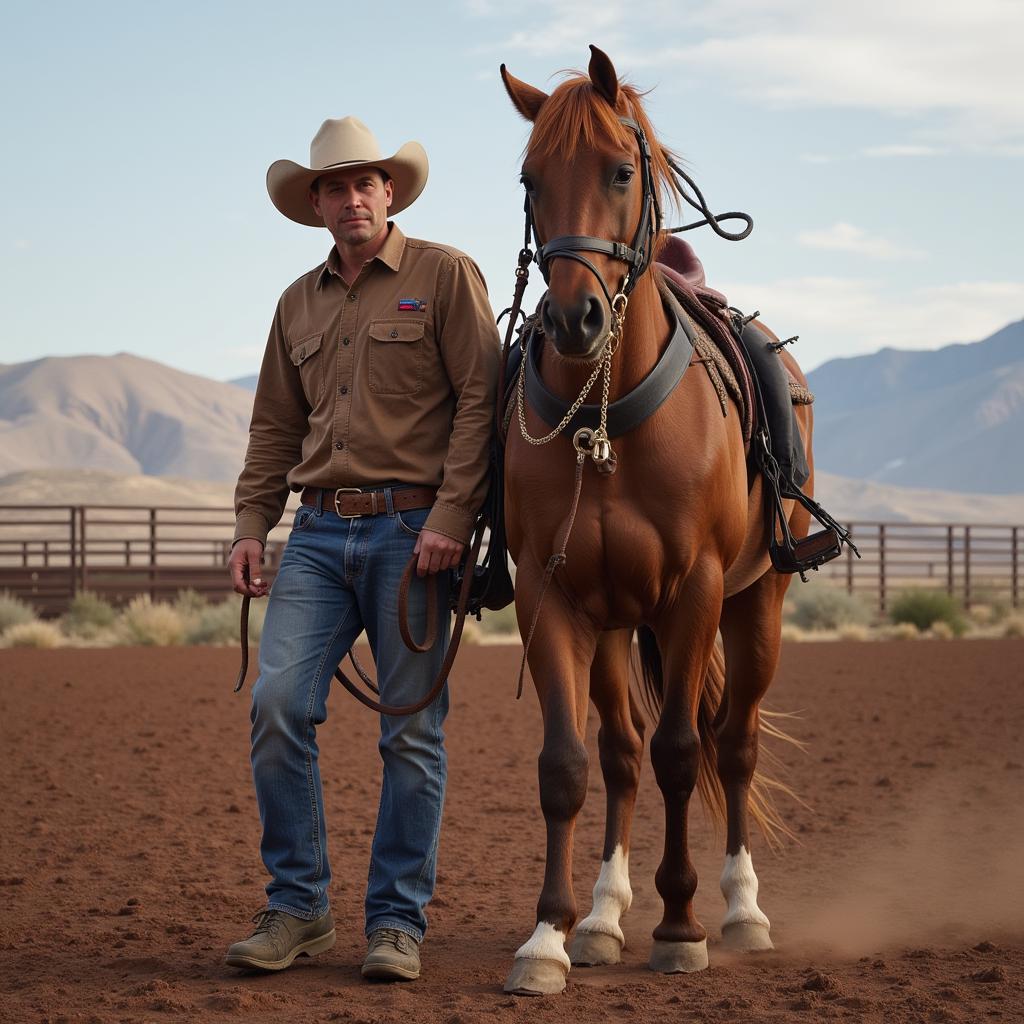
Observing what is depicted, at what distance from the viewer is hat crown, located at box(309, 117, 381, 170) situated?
4535mm

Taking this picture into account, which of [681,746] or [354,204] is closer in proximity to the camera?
[681,746]

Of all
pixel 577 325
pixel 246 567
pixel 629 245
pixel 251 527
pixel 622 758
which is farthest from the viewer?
pixel 622 758

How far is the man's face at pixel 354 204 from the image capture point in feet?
15.0

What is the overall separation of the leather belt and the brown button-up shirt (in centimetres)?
3

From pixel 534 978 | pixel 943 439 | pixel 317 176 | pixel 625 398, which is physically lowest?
pixel 534 978

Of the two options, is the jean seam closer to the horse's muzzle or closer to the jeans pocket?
the jeans pocket

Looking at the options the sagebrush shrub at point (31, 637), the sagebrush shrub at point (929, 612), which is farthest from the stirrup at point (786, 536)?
the sagebrush shrub at point (929, 612)

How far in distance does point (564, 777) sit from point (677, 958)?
723mm

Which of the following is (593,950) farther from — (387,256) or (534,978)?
(387,256)

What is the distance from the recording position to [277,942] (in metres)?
4.37

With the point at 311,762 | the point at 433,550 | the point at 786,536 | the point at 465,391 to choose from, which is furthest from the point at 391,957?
the point at 786,536

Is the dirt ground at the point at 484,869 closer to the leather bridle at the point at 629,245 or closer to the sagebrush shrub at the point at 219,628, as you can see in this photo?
the leather bridle at the point at 629,245

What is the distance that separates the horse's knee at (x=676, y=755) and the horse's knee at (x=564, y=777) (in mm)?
272

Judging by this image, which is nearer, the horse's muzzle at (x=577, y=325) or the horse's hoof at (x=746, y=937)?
the horse's muzzle at (x=577, y=325)
